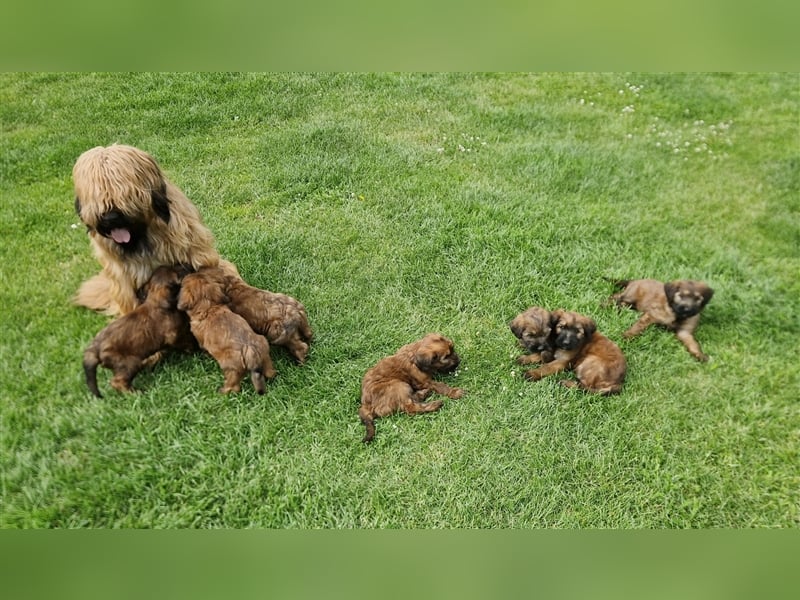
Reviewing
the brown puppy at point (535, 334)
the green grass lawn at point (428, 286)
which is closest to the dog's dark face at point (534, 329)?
the brown puppy at point (535, 334)

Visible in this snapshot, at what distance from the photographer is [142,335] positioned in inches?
128

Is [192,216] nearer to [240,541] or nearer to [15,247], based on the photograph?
[15,247]

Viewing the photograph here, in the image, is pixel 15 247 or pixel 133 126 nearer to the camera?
pixel 15 247

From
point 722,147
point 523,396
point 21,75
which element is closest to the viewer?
point 21,75

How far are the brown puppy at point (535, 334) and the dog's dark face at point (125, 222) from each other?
7.32 feet

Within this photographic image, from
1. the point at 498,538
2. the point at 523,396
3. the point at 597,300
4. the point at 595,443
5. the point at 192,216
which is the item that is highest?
the point at 192,216

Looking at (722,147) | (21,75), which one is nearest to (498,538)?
(21,75)

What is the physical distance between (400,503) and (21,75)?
2.97 m

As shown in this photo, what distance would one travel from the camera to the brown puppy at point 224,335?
3281 mm

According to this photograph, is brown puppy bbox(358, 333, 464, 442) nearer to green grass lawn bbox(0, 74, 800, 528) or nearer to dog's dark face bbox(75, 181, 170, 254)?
green grass lawn bbox(0, 74, 800, 528)

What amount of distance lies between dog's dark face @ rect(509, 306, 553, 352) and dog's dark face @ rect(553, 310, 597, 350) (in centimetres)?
5

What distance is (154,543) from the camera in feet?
8.40

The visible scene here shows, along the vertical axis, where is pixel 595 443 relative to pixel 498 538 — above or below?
above

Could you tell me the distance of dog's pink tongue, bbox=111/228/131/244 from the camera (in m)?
3.33
